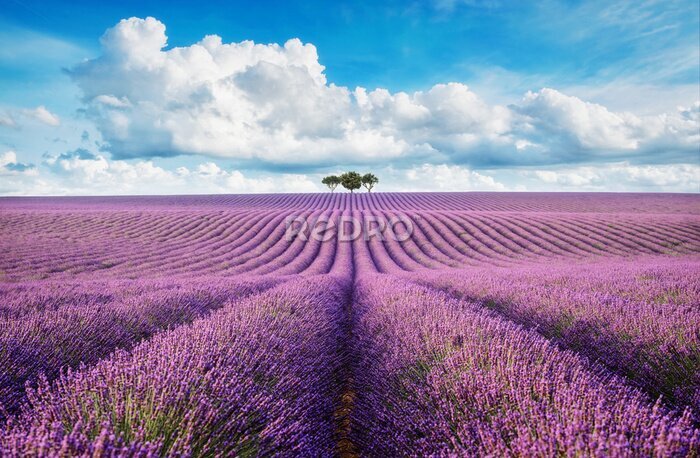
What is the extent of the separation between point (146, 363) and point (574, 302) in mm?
4588

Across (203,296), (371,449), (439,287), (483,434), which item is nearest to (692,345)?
(483,434)

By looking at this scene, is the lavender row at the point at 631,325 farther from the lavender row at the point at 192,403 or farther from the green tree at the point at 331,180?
the green tree at the point at 331,180

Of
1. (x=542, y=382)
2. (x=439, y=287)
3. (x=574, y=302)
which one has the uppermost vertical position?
(x=542, y=382)

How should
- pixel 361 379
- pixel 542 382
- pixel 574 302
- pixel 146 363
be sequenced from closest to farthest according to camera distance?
pixel 542 382 < pixel 146 363 < pixel 361 379 < pixel 574 302

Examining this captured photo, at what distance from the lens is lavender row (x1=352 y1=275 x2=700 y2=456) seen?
59.3 inches

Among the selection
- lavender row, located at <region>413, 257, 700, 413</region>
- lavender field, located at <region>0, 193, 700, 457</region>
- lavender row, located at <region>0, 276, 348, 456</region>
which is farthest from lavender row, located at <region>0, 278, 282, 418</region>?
lavender row, located at <region>413, 257, 700, 413</region>

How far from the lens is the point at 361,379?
3.52 meters

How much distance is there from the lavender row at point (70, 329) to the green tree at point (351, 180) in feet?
172

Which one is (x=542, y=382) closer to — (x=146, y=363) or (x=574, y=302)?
(x=146, y=363)

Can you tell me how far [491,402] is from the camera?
2.10 m

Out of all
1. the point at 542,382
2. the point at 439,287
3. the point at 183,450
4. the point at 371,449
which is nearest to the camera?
the point at 183,450

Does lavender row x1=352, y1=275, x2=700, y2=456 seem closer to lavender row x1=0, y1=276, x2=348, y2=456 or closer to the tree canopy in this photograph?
lavender row x1=0, y1=276, x2=348, y2=456

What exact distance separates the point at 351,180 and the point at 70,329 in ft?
180

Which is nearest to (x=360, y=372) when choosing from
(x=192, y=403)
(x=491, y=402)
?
(x=491, y=402)
